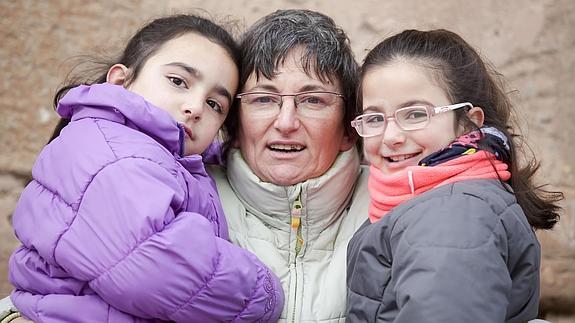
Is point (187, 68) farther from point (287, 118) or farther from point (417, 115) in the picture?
point (417, 115)

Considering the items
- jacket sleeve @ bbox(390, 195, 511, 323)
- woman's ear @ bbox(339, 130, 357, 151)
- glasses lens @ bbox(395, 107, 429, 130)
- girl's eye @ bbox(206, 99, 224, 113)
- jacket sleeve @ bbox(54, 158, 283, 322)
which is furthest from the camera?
woman's ear @ bbox(339, 130, 357, 151)

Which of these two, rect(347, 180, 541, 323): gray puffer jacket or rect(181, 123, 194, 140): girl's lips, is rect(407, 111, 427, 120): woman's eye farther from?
rect(181, 123, 194, 140): girl's lips

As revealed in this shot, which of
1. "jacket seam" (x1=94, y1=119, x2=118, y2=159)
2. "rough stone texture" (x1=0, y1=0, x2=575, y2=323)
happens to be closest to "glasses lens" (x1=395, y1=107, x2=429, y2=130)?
"jacket seam" (x1=94, y1=119, x2=118, y2=159)

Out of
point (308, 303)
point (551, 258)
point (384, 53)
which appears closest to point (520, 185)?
point (384, 53)

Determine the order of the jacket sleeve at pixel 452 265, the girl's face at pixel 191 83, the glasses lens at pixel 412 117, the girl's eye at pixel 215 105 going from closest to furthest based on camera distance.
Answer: the jacket sleeve at pixel 452 265, the glasses lens at pixel 412 117, the girl's face at pixel 191 83, the girl's eye at pixel 215 105

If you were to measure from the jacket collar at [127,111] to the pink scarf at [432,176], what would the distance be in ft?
1.71

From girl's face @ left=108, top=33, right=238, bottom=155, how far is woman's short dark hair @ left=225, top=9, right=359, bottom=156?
91mm

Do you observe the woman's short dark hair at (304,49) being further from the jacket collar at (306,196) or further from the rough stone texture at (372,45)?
the rough stone texture at (372,45)

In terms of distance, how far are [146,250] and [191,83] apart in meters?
0.58

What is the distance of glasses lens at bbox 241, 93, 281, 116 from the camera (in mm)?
2420

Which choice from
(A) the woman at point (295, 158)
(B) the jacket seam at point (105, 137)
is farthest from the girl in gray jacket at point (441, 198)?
(B) the jacket seam at point (105, 137)

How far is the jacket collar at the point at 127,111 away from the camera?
207 cm

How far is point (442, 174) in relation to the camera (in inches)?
76.7

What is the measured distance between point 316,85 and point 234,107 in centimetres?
27
